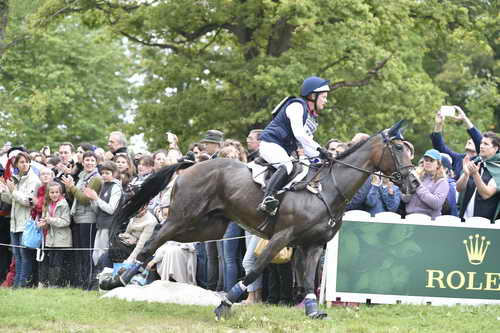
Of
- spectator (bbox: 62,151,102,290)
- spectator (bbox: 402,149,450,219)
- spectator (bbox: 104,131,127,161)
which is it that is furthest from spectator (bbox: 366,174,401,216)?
spectator (bbox: 104,131,127,161)

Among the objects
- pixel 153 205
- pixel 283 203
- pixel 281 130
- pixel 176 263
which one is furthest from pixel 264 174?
pixel 153 205

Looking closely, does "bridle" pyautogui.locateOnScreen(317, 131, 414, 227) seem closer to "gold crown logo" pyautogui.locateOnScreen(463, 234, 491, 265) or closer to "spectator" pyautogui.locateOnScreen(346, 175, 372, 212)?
"spectator" pyautogui.locateOnScreen(346, 175, 372, 212)

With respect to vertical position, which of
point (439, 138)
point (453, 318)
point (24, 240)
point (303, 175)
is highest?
point (439, 138)

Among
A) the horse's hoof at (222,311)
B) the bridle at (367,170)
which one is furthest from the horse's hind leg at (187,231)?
the bridle at (367,170)

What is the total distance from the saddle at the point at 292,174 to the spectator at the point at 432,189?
2.04 m

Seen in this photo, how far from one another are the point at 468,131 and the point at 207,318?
4.86 metres

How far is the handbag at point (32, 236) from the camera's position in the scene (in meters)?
12.7

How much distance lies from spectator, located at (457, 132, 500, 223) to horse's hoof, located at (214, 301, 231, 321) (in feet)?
12.7

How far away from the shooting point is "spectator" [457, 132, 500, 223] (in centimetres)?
1040

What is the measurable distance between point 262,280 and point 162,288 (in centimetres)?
149

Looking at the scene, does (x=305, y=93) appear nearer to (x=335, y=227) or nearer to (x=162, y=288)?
(x=335, y=227)

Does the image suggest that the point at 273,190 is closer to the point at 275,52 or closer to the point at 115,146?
the point at 115,146

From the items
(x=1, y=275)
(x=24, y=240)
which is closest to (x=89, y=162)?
(x=24, y=240)

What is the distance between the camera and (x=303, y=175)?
9.21m
